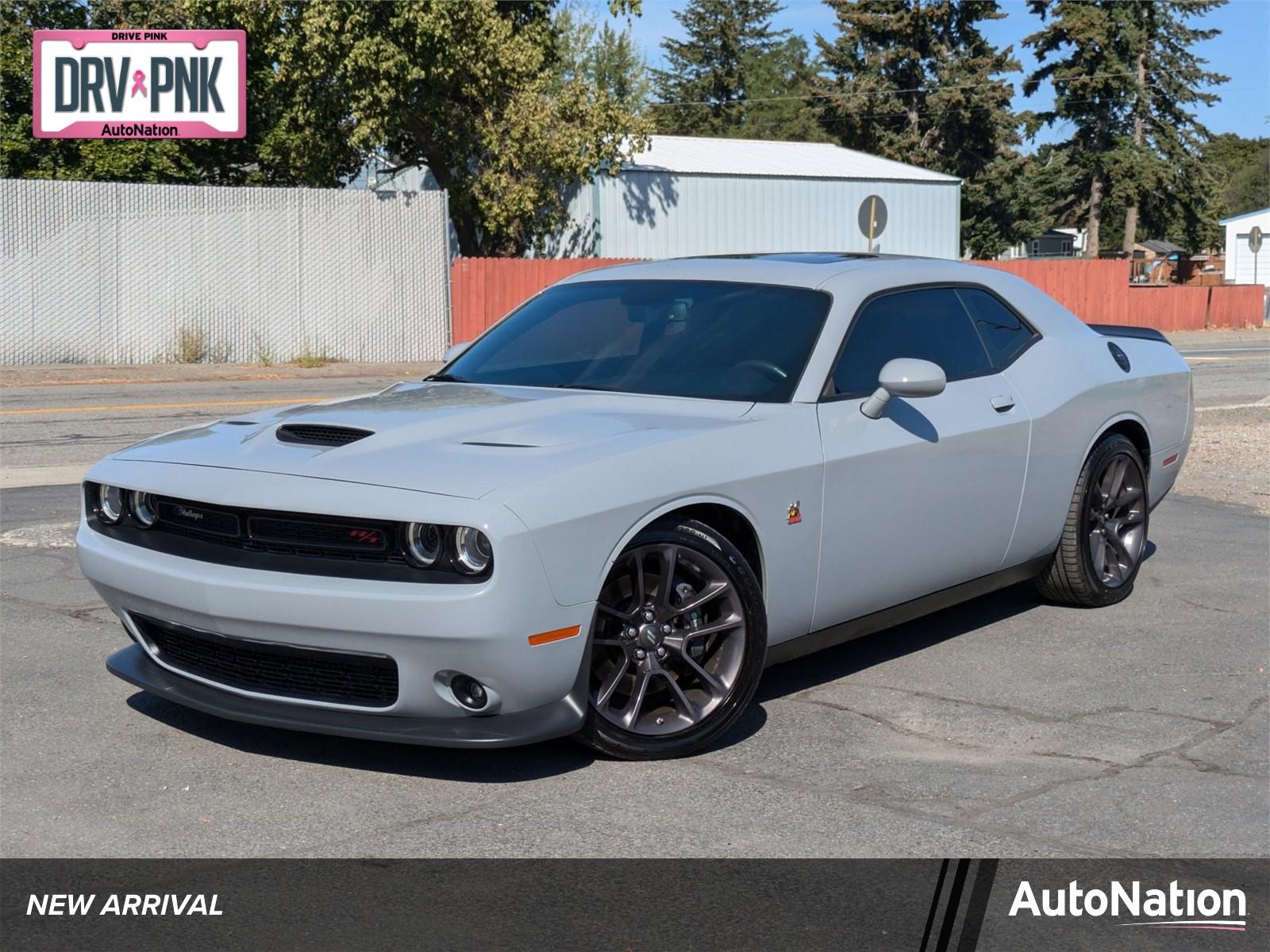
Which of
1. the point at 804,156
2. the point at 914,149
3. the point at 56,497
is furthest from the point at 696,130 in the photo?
the point at 56,497

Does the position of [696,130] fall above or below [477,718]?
above

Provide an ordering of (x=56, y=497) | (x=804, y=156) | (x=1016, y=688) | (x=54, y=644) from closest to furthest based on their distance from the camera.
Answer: (x=1016, y=688) → (x=54, y=644) → (x=56, y=497) → (x=804, y=156)

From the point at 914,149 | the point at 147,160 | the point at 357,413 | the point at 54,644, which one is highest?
the point at 914,149

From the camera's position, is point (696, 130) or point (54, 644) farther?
point (696, 130)

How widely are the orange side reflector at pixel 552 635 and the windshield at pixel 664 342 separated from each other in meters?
1.26

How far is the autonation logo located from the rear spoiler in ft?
12.4

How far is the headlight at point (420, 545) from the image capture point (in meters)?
4.14

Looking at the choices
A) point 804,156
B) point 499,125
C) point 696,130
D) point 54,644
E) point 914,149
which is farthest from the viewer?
point 696,130

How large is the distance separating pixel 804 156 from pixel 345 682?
3820 cm

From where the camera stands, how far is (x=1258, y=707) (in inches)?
209

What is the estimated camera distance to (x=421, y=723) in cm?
423

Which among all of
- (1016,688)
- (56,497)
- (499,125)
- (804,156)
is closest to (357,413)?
(1016,688)

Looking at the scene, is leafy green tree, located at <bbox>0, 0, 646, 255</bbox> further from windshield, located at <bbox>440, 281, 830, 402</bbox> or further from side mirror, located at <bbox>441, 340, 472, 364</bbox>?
windshield, located at <bbox>440, 281, 830, 402</bbox>

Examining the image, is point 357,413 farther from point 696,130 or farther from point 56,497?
point 696,130
